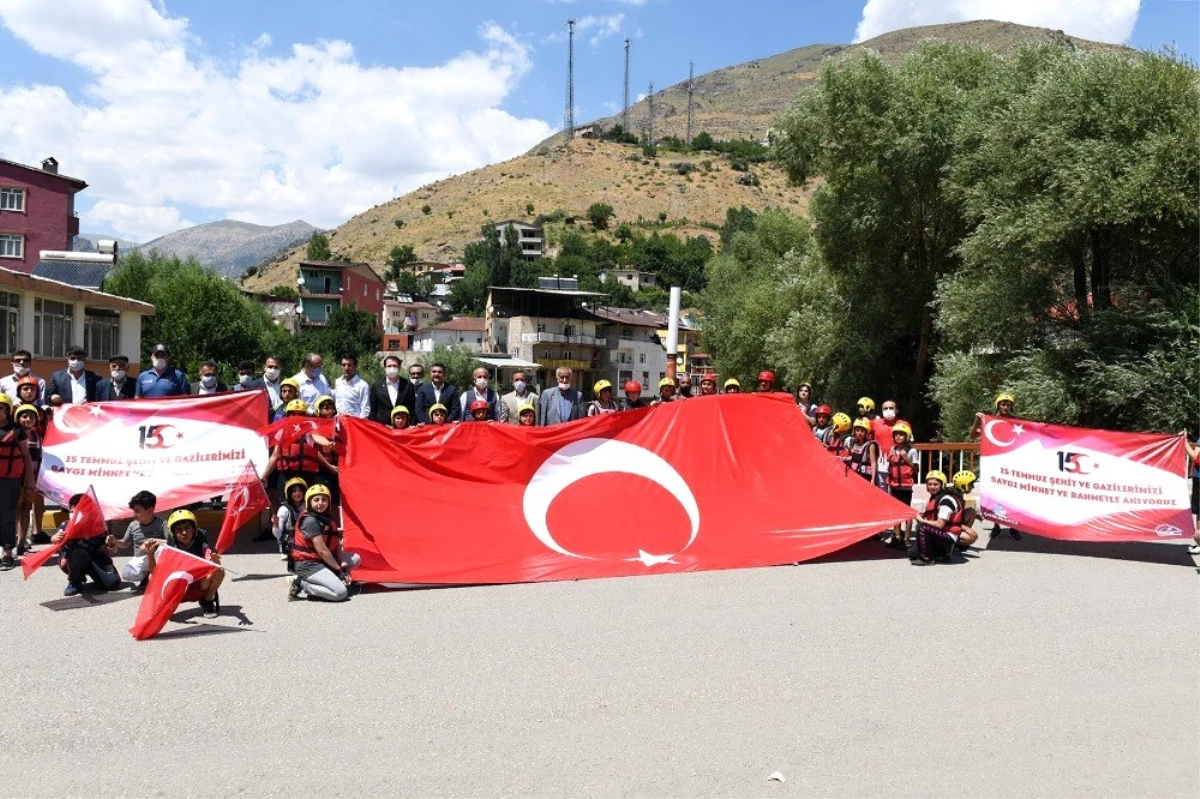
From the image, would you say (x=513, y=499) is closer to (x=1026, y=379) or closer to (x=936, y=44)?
(x=1026, y=379)

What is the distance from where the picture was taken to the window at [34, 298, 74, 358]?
22.7 metres

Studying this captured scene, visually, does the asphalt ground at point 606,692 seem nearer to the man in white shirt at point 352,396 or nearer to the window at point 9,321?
the man in white shirt at point 352,396

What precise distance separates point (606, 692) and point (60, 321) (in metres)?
22.5

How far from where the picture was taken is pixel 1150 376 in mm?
17641

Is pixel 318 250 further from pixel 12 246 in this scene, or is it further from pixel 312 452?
pixel 312 452

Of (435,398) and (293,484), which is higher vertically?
(435,398)

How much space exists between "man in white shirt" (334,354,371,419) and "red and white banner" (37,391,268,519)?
1.77 meters

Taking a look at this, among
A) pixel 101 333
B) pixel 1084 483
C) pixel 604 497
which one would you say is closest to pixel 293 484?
pixel 604 497

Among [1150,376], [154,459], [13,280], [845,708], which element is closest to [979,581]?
[845,708]

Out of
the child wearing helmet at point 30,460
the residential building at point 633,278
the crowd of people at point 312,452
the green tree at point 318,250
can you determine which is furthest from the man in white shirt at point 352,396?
the green tree at point 318,250

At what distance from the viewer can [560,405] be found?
1305 centimetres

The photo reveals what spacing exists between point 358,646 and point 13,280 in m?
17.9

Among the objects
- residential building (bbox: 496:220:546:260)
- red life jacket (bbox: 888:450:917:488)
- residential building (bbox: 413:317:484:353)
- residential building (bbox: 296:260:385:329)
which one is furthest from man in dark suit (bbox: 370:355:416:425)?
residential building (bbox: 496:220:546:260)

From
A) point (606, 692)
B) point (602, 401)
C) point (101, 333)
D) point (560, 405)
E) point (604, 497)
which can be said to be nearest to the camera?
point (606, 692)
